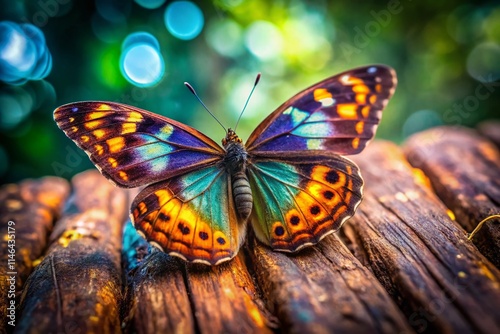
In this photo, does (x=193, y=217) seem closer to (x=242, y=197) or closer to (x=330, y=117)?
(x=242, y=197)

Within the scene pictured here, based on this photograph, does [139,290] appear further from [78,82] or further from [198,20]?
[198,20]

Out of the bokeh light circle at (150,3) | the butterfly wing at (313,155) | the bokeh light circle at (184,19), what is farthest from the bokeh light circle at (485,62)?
the bokeh light circle at (150,3)

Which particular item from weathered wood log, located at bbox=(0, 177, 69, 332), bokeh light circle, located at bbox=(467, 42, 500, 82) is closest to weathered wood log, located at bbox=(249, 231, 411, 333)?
weathered wood log, located at bbox=(0, 177, 69, 332)

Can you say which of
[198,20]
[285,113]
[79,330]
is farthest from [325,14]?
[79,330]

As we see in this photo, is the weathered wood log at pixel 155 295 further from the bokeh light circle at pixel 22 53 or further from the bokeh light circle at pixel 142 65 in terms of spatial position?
the bokeh light circle at pixel 22 53

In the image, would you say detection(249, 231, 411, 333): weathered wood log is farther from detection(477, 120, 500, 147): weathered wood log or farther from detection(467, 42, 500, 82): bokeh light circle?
detection(467, 42, 500, 82): bokeh light circle

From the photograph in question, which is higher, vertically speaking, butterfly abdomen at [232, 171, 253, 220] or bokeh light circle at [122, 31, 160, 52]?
bokeh light circle at [122, 31, 160, 52]

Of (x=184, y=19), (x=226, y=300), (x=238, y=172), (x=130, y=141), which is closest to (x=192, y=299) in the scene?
(x=226, y=300)
